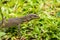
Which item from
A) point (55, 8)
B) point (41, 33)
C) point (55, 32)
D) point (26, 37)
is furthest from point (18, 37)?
point (55, 8)

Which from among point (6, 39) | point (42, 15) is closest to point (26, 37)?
point (6, 39)

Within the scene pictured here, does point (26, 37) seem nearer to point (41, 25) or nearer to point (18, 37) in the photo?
point (18, 37)

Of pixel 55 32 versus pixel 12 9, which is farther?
pixel 12 9

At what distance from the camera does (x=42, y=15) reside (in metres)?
4.25

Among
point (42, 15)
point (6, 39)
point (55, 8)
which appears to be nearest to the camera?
point (6, 39)

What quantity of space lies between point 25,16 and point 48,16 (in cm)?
58

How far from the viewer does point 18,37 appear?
3816mm

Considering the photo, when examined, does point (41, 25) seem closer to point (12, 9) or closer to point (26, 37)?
point (26, 37)

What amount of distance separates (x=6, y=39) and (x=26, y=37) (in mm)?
407

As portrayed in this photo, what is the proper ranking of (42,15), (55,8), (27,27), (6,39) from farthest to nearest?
(55,8), (42,15), (27,27), (6,39)

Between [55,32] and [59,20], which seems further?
[59,20]

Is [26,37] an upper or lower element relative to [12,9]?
lower

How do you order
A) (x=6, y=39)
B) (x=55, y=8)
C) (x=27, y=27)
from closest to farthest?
1. (x=6, y=39)
2. (x=27, y=27)
3. (x=55, y=8)

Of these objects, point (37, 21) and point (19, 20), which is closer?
point (19, 20)
